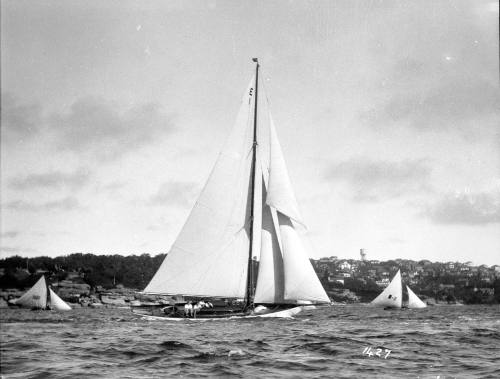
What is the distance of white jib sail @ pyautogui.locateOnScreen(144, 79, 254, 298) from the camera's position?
3694 centimetres

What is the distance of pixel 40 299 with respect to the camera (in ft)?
229

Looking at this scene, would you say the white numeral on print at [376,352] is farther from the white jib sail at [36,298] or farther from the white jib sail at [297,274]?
the white jib sail at [36,298]

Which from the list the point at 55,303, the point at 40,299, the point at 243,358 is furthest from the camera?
the point at 55,303

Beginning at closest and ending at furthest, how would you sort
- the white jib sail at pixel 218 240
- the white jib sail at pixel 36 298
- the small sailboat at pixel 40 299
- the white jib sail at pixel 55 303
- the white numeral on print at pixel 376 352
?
the white numeral on print at pixel 376 352 < the white jib sail at pixel 218 240 < the white jib sail at pixel 36 298 < the small sailboat at pixel 40 299 < the white jib sail at pixel 55 303

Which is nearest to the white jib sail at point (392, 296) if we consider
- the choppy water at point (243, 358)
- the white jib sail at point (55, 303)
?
the white jib sail at point (55, 303)

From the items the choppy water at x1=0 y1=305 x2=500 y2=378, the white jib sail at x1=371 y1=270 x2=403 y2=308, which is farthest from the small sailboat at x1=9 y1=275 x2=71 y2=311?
the choppy water at x1=0 y1=305 x2=500 y2=378

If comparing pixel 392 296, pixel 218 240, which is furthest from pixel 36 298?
pixel 392 296

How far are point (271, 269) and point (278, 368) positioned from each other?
24.7m

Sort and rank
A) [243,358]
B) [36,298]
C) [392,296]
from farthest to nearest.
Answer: [392,296] < [36,298] < [243,358]

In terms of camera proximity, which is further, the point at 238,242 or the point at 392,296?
the point at 392,296

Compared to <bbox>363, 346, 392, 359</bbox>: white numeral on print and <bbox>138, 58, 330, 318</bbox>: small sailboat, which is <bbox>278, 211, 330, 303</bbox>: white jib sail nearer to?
<bbox>138, 58, 330, 318</bbox>: small sailboat

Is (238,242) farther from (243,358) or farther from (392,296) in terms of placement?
(392,296)

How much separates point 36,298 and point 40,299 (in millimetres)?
1061

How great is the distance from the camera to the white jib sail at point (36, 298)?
6738cm
